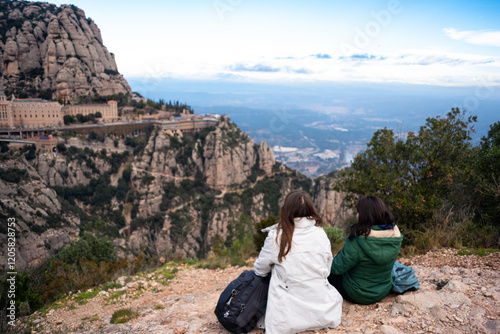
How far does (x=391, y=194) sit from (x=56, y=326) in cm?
743

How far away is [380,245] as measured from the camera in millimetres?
3215

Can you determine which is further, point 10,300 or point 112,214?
point 112,214

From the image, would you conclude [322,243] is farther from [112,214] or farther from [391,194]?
[112,214]

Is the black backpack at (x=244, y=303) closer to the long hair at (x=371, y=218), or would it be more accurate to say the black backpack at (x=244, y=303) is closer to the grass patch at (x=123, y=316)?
the long hair at (x=371, y=218)

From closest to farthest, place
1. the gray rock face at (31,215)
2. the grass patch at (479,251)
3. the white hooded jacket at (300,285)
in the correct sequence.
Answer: the white hooded jacket at (300,285), the grass patch at (479,251), the gray rock face at (31,215)

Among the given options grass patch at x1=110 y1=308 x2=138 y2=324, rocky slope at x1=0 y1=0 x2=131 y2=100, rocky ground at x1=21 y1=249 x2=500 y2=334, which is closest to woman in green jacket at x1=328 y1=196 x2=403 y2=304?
rocky ground at x1=21 y1=249 x2=500 y2=334

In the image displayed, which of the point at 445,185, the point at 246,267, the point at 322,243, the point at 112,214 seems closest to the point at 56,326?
the point at 246,267

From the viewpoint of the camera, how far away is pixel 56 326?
4820 mm

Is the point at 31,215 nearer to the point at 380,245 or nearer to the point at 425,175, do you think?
the point at 425,175

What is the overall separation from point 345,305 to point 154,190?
126ft

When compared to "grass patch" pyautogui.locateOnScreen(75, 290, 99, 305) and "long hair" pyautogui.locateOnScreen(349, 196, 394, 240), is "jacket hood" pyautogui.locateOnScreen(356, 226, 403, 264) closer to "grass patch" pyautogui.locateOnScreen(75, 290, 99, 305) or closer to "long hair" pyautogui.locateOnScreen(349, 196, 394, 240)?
"long hair" pyautogui.locateOnScreen(349, 196, 394, 240)

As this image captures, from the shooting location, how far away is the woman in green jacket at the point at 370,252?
3223 millimetres

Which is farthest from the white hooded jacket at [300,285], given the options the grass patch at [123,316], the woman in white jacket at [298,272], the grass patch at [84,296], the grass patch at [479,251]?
the grass patch at [84,296]

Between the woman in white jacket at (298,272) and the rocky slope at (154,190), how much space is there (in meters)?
21.6
